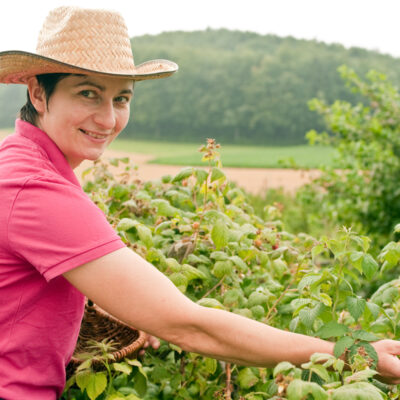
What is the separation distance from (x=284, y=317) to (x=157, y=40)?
148 feet

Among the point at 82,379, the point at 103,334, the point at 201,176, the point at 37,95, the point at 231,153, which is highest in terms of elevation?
the point at 37,95

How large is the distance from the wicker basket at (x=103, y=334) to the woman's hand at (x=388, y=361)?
827mm

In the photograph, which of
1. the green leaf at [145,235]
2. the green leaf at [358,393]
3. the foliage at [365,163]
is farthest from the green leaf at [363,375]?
the foliage at [365,163]

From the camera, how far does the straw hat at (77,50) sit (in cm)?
160

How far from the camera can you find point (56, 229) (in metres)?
1.31

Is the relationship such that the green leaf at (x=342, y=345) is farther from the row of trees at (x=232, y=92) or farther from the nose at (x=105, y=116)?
the row of trees at (x=232, y=92)


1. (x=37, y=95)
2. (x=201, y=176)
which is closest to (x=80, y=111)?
(x=37, y=95)

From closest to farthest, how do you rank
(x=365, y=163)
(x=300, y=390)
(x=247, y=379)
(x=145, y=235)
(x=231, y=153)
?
(x=300, y=390), (x=247, y=379), (x=145, y=235), (x=365, y=163), (x=231, y=153)

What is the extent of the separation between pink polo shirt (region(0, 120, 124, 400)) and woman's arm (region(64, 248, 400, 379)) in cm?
6

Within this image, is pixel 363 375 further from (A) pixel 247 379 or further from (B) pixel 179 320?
(A) pixel 247 379

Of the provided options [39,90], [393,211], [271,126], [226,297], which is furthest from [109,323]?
[271,126]

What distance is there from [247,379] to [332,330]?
53 cm

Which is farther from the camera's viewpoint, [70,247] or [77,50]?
[77,50]

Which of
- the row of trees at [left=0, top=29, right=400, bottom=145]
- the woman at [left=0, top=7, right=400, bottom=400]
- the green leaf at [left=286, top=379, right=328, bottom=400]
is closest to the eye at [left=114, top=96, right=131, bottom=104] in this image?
the woman at [left=0, top=7, right=400, bottom=400]
